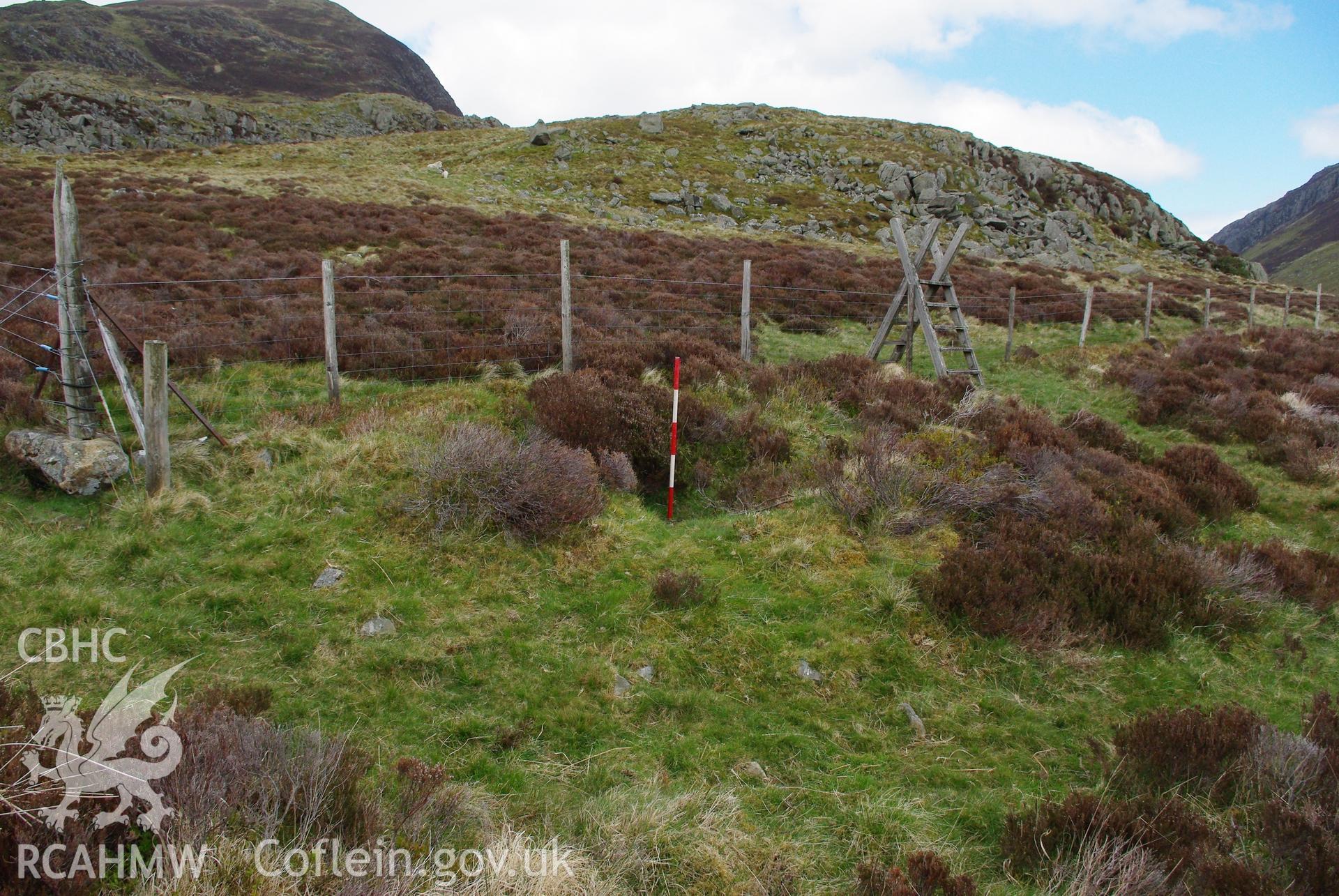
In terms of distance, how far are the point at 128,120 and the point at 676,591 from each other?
7652cm

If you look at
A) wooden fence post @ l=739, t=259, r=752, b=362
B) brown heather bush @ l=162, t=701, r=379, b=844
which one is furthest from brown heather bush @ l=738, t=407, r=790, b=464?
brown heather bush @ l=162, t=701, r=379, b=844

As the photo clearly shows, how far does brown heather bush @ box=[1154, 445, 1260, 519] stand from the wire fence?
6.48m

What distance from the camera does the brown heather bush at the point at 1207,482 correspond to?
788 cm

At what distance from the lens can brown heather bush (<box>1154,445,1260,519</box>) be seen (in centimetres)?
788

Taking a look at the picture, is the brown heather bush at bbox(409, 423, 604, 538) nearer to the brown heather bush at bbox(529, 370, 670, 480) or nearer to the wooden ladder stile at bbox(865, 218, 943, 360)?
the brown heather bush at bbox(529, 370, 670, 480)

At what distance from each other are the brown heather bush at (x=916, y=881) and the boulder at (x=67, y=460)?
678 cm

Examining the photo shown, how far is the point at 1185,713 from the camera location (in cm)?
409

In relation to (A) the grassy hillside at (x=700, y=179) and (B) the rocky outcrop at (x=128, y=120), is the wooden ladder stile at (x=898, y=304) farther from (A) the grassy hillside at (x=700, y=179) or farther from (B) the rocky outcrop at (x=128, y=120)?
(B) the rocky outcrop at (x=128, y=120)

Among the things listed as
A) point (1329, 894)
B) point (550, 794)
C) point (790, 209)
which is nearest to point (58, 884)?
point (550, 794)

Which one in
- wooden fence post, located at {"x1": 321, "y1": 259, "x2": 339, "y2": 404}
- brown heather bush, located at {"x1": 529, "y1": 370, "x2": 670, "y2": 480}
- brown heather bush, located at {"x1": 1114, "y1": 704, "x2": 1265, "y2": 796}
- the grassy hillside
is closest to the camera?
brown heather bush, located at {"x1": 1114, "y1": 704, "x2": 1265, "y2": 796}

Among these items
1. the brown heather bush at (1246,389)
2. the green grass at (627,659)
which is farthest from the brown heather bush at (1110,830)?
the brown heather bush at (1246,389)

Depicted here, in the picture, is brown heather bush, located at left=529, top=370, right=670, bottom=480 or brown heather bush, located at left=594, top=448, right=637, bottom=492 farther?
brown heather bush, located at left=529, top=370, right=670, bottom=480

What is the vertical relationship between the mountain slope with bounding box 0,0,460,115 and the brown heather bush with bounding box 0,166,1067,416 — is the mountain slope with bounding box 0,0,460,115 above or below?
above

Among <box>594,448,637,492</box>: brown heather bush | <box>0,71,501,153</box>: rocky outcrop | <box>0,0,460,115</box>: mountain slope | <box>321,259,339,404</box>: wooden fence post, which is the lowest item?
<box>594,448,637,492</box>: brown heather bush
